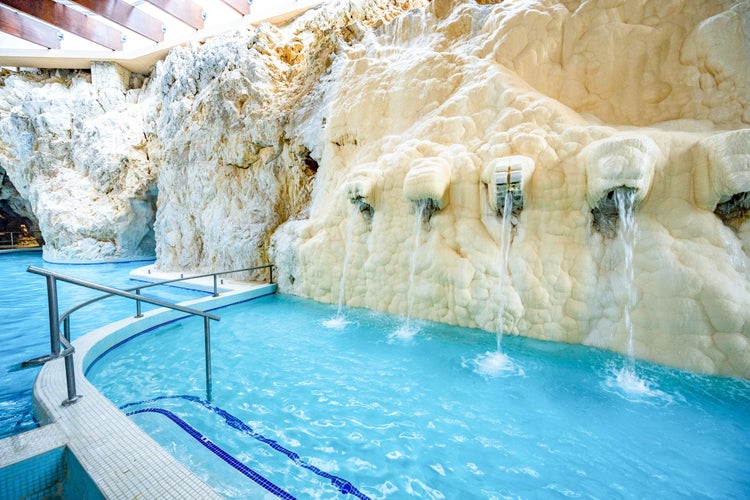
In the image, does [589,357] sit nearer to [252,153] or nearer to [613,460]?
[613,460]

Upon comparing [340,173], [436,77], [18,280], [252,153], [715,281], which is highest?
[436,77]

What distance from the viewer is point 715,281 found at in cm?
405

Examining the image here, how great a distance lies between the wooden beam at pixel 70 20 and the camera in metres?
13.5

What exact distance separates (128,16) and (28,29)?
18.7 ft

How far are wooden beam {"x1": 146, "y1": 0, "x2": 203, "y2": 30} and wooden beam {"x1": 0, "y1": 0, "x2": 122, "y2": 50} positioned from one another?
4857 mm

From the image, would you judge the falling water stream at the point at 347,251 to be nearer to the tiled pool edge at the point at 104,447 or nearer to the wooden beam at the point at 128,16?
the tiled pool edge at the point at 104,447

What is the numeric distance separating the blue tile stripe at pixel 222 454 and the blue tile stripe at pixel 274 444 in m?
0.33

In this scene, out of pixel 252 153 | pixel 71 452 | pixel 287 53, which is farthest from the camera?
pixel 287 53

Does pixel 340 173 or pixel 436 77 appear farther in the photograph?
pixel 340 173

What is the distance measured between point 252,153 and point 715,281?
11240 mm

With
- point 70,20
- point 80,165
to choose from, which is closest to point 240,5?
point 70,20

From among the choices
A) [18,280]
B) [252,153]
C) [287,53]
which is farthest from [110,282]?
[287,53]

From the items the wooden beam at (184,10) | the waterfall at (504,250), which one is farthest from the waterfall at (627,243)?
the wooden beam at (184,10)

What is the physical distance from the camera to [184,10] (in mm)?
14836
